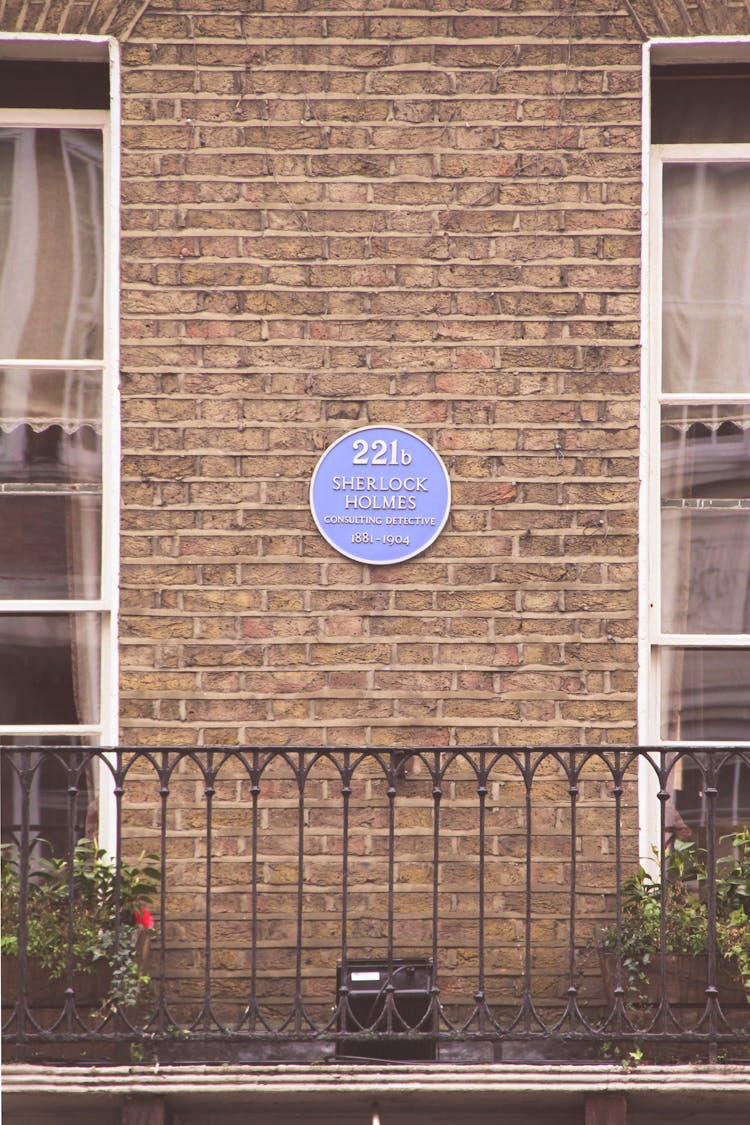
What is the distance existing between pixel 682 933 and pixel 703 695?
104 centimetres

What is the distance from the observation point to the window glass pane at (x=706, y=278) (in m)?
5.95

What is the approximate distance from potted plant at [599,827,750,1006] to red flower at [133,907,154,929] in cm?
169

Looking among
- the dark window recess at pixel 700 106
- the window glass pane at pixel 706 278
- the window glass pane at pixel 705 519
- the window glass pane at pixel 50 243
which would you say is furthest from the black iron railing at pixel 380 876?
the dark window recess at pixel 700 106

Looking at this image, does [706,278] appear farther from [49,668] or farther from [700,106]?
[49,668]

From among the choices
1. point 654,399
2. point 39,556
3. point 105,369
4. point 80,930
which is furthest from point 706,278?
point 80,930

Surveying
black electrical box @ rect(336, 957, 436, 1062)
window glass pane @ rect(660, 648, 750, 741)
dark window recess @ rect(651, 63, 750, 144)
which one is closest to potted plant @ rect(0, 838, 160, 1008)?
black electrical box @ rect(336, 957, 436, 1062)

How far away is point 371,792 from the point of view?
5.60m

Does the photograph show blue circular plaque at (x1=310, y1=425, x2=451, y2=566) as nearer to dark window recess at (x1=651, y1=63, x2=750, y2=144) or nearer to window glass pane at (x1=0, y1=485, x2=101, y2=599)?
window glass pane at (x1=0, y1=485, x2=101, y2=599)

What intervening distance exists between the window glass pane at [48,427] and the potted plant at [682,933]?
2708mm

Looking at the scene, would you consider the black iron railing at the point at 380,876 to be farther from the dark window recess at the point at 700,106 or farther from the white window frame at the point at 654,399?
the dark window recess at the point at 700,106

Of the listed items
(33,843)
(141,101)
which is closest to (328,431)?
(141,101)

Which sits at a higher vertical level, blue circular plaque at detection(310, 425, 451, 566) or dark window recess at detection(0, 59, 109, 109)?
dark window recess at detection(0, 59, 109, 109)

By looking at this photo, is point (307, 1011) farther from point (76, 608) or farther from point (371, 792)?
point (76, 608)

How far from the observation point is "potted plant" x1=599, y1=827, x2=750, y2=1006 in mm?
5172
